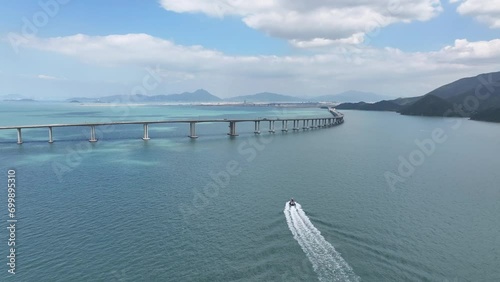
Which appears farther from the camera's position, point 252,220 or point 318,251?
point 252,220

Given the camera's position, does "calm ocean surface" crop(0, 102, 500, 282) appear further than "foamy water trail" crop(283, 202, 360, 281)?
Yes

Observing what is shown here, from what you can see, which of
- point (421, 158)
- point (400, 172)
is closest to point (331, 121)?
point (421, 158)

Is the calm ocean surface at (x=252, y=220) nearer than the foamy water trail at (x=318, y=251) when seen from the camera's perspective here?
No

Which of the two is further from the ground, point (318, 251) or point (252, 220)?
point (252, 220)

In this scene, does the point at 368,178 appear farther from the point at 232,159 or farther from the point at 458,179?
the point at 232,159
